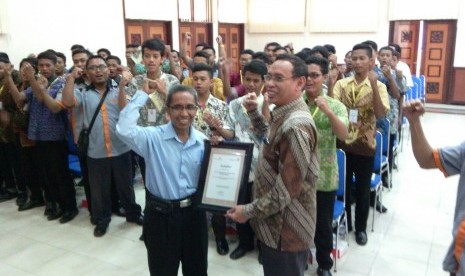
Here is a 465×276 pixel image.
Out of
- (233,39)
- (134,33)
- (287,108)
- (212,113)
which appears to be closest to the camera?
(287,108)

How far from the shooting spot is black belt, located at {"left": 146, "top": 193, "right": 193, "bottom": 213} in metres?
2.02

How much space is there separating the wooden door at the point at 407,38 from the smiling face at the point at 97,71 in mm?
8283

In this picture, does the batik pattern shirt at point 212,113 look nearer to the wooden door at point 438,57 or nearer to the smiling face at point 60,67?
the smiling face at point 60,67

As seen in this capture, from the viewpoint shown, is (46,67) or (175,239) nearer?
(175,239)

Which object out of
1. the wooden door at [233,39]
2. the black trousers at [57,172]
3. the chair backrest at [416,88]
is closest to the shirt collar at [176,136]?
the black trousers at [57,172]

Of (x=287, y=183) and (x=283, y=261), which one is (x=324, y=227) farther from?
(x=287, y=183)

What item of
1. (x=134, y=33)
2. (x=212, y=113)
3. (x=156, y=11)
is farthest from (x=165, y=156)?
(x=156, y=11)

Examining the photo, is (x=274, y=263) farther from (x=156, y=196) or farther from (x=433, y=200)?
(x=433, y=200)

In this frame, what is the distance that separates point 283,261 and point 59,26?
5.75 meters

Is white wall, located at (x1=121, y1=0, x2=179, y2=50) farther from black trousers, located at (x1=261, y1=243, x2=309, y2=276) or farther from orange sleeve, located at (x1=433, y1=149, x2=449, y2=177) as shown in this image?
orange sleeve, located at (x1=433, y1=149, x2=449, y2=177)

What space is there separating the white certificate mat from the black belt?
0.31ft

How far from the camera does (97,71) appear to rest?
333cm

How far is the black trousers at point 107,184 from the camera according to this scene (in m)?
3.51

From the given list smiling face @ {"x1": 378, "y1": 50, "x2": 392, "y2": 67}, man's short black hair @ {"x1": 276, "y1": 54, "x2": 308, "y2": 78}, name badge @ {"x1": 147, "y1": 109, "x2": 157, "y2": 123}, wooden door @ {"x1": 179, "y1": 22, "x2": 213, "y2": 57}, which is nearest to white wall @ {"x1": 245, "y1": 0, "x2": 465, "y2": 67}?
wooden door @ {"x1": 179, "y1": 22, "x2": 213, "y2": 57}
